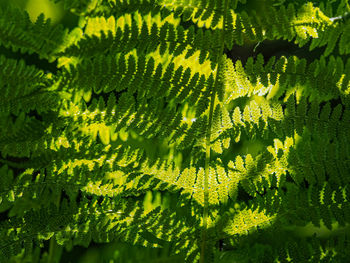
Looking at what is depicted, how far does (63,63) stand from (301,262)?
0.89 metres

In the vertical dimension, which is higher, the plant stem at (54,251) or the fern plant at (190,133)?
the fern plant at (190,133)

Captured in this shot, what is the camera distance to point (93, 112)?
3.37 ft

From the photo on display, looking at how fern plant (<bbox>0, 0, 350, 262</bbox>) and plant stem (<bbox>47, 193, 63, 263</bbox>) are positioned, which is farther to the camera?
plant stem (<bbox>47, 193, 63, 263</bbox>)

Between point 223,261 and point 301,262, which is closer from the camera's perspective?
point 301,262

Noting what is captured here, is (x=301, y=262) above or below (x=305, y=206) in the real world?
below

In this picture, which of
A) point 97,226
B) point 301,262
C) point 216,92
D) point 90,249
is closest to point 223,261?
point 301,262

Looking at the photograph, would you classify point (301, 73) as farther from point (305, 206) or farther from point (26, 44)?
point (26, 44)

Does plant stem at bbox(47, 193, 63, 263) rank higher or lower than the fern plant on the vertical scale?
lower

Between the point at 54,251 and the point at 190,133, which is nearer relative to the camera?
the point at 190,133

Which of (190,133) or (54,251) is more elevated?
(190,133)

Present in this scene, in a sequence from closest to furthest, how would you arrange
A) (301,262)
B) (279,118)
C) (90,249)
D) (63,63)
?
1. (301,262)
2. (279,118)
3. (63,63)
4. (90,249)

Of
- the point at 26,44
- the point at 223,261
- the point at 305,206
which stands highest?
the point at 26,44

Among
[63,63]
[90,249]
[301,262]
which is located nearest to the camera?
[301,262]

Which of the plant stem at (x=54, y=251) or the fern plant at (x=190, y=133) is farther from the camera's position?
the plant stem at (x=54, y=251)
